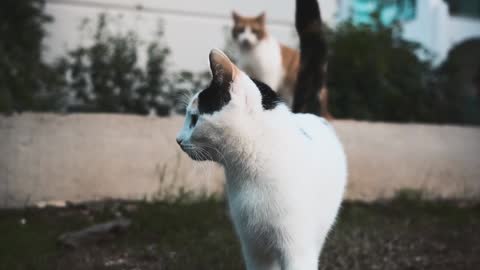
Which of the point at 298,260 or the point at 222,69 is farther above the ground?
the point at 222,69

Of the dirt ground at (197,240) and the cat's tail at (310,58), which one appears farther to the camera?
the dirt ground at (197,240)

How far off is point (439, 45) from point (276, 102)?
26.0ft

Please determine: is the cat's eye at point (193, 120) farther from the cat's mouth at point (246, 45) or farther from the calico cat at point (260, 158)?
the cat's mouth at point (246, 45)

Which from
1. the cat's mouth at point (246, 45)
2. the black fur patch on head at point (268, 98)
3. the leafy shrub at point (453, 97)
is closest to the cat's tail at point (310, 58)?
the black fur patch on head at point (268, 98)

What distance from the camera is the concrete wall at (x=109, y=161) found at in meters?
3.88

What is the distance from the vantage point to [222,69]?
1858mm

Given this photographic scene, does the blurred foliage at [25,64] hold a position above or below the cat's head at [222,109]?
below

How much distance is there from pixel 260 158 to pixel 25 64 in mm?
3369

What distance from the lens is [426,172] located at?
15.9 ft

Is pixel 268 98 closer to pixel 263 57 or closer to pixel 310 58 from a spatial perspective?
pixel 310 58

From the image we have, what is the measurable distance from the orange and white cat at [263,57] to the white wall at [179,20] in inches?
29.9

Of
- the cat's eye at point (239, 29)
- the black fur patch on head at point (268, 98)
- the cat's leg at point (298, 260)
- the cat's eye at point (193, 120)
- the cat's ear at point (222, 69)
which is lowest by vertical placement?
the cat's eye at point (239, 29)

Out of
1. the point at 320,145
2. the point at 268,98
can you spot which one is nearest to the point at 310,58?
the point at 320,145

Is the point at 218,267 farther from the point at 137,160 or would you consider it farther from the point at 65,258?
the point at 137,160
